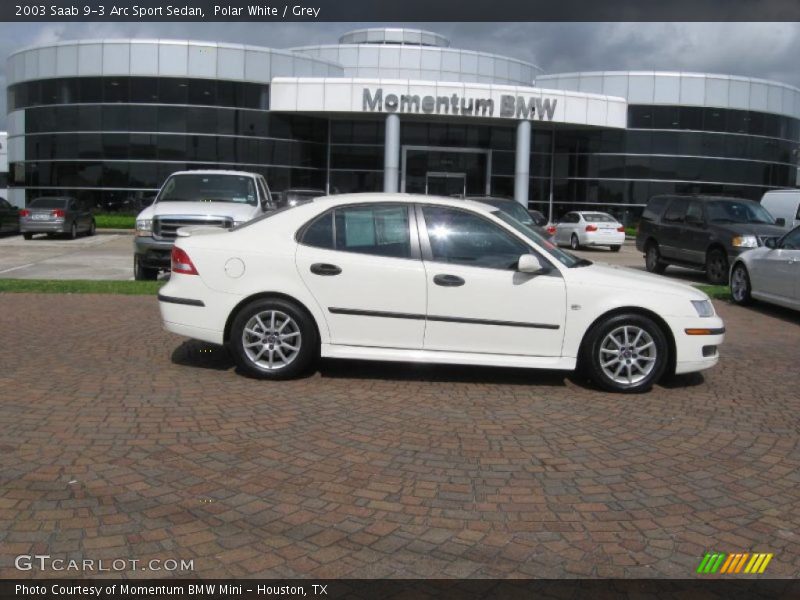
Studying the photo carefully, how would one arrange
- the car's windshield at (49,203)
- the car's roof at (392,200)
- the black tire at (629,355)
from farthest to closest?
the car's windshield at (49,203), the car's roof at (392,200), the black tire at (629,355)

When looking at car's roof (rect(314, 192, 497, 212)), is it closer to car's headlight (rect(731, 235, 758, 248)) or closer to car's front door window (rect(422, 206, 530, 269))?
car's front door window (rect(422, 206, 530, 269))

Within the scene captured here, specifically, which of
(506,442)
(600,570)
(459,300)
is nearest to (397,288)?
(459,300)

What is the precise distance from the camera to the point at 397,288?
6871 mm

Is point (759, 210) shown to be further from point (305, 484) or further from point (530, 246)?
point (305, 484)

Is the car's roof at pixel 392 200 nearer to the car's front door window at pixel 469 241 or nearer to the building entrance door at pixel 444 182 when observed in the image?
the car's front door window at pixel 469 241

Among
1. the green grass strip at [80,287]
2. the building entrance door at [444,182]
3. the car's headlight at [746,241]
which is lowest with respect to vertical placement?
the green grass strip at [80,287]

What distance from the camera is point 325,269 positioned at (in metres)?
6.94

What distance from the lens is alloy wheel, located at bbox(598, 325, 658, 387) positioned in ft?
22.8

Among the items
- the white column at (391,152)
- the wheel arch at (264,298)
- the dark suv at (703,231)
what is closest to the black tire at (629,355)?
the wheel arch at (264,298)

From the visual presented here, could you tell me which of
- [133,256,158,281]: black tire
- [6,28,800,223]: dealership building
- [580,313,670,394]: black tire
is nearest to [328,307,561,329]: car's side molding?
[580,313,670,394]: black tire

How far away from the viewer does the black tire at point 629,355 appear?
22.7 feet

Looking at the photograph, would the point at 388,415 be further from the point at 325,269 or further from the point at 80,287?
the point at 80,287

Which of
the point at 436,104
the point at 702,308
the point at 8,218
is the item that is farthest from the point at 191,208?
the point at 436,104

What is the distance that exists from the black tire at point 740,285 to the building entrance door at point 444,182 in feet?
87.1
